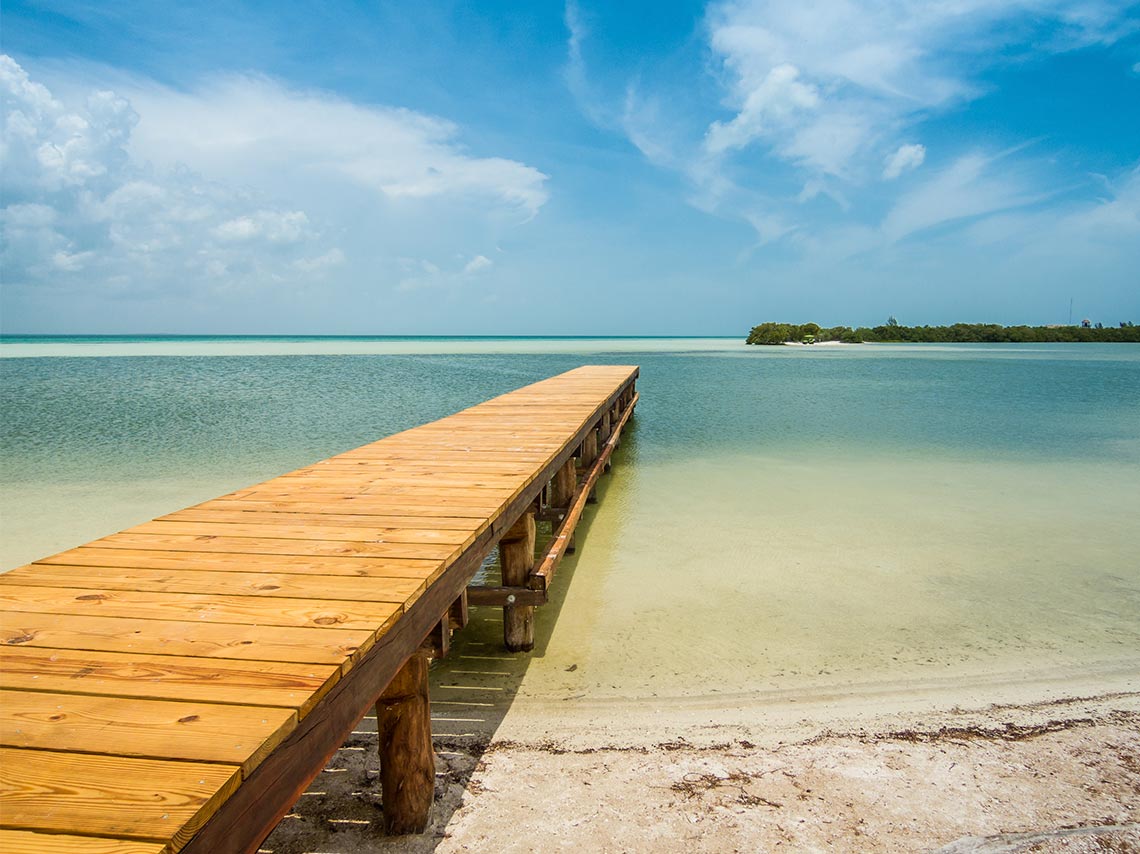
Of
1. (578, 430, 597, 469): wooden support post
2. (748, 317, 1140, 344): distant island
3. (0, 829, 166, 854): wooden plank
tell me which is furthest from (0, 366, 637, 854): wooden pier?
(748, 317, 1140, 344): distant island

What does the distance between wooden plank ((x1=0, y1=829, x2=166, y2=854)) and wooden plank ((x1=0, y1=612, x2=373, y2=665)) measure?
612mm

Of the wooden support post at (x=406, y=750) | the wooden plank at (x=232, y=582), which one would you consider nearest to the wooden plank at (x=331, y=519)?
the wooden plank at (x=232, y=582)

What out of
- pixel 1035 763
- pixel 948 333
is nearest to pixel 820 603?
pixel 1035 763

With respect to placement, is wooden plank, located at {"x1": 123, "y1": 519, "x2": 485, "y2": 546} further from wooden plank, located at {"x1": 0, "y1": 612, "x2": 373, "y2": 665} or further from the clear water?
the clear water

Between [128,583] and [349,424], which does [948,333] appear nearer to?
[349,424]

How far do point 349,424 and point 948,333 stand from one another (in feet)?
240

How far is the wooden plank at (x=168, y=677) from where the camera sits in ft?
5.20

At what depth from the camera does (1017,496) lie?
818cm

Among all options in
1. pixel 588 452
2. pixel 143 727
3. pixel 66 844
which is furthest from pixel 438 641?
pixel 588 452

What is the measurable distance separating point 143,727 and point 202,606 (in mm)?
720

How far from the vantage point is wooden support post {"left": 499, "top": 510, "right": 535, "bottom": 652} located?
158 inches

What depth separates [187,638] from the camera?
74.8 inches

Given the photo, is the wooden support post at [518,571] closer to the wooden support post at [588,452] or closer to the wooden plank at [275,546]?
the wooden plank at [275,546]

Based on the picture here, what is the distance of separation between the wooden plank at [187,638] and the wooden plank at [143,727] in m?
0.24
